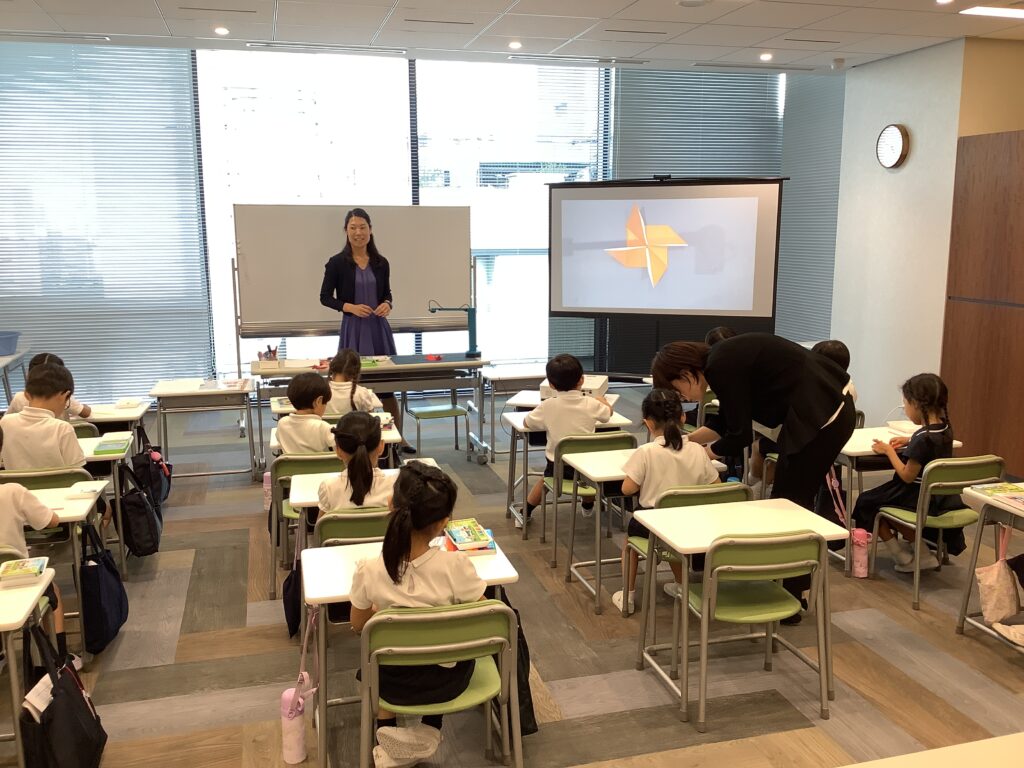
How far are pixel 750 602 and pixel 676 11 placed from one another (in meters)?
3.93

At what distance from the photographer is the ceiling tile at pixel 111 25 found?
5453 millimetres

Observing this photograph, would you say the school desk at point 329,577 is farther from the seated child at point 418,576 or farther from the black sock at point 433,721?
the black sock at point 433,721

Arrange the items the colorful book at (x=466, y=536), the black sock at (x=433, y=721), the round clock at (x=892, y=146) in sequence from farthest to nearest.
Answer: the round clock at (x=892, y=146)
the colorful book at (x=466, y=536)
the black sock at (x=433, y=721)

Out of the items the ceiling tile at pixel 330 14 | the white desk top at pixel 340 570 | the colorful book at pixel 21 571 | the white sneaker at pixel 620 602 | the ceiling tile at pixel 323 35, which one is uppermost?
the ceiling tile at pixel 323 35

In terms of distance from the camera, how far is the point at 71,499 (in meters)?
3.36

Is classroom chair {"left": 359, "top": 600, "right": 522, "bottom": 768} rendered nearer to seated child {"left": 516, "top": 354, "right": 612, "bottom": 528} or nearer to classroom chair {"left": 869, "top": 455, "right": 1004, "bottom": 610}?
seated child {"left": 516, "top": 354, "right": 612, "bottom": 528}

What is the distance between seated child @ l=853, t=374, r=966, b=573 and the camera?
4.03 m

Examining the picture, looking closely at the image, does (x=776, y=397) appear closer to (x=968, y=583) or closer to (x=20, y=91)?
(x=968, y=583)

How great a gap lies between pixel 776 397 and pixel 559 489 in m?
1.26

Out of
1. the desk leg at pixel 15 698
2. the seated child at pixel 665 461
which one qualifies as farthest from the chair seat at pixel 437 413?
the desk leg at pixel 15 698

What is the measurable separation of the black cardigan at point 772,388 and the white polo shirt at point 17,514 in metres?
2.53

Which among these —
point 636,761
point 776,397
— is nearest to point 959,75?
point 776,397

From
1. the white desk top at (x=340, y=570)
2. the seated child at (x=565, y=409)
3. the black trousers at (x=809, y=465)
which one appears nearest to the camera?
the white desk top at (x=340, y=570)

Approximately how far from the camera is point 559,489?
4.27 meters
